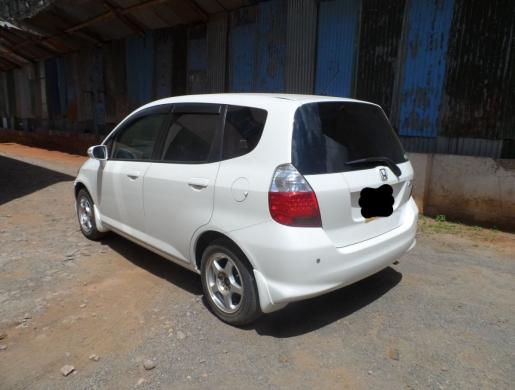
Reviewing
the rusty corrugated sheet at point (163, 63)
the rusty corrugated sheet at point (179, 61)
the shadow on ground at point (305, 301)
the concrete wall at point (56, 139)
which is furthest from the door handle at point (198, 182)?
the concrete wall at point (56, 139)

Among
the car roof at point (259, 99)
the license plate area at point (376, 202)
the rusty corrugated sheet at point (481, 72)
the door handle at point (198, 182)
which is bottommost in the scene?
the license plate area at point (376, 202)

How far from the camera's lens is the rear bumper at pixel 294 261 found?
254cm

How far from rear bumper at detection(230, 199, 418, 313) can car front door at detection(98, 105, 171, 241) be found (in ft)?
4.65

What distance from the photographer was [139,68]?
1229 centimetres

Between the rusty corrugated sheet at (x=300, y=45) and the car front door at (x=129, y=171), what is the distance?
494 cm

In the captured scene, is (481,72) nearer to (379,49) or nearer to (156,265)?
(379,49)

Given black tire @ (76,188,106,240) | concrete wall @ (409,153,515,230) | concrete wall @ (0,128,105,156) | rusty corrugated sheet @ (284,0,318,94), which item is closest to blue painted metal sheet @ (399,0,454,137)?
concrete wall @ (409,153,515,230)

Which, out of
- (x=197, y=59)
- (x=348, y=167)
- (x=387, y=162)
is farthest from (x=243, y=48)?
(x=348, y=167)

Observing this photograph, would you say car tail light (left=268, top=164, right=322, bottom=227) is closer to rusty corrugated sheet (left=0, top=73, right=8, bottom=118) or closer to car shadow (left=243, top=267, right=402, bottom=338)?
car shadow (left=243, top=267, right=402, bottom=338)

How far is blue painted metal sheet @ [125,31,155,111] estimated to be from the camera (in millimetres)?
11898

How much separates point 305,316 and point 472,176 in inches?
165

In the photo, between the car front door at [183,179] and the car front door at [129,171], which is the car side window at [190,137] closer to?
the car front door at [183,179]

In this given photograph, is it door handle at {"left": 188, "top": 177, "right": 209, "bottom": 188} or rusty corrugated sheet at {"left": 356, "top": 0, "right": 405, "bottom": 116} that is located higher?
rusty corrugated sheet at {"left": 356, "top": 0, "right": 405, "bottom": 116}

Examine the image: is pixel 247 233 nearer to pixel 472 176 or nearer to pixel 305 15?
pixel 472 176
